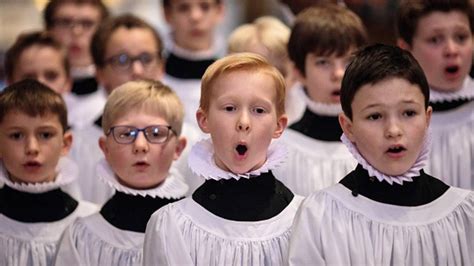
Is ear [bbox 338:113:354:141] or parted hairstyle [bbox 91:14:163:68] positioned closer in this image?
ear [bbox 338:113:354:141]

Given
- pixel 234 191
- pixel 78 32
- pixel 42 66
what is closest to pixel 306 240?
pixel 234 191

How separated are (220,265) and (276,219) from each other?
26cm

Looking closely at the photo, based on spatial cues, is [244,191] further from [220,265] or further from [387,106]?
[387,106]

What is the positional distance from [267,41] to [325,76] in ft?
2.32

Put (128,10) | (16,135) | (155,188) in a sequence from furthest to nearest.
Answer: (128,10)
(16,135)
(155,188)

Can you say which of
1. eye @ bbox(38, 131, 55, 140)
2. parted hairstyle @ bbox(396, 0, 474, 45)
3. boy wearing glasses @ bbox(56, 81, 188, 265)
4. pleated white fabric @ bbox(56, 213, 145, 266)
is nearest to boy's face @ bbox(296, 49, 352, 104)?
parted hairstyle @ bbox(396, 0, 474, 45)

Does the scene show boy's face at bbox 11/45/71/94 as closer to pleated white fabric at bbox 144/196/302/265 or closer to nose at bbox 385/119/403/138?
pleated white fabric at bbox 144/196/302/265

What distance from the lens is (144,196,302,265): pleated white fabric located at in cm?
340

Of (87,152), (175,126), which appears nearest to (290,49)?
(175,126)

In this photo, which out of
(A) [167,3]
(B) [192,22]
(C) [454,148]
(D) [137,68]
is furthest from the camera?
(A) [167,3]

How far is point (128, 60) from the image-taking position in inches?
195

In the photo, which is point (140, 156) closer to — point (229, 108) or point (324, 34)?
point (229, 108)

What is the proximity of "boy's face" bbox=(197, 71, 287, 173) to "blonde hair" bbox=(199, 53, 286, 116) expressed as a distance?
0.7 inches

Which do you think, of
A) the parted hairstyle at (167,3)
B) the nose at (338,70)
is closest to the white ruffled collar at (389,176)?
the nose at (338,70)
